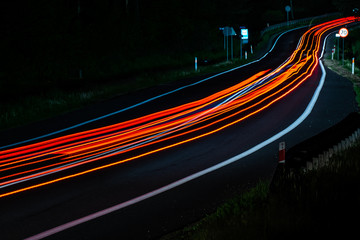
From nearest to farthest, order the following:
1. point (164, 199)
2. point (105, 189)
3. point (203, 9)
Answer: point (164, 199) < point (105, 189) < point (203, 9)

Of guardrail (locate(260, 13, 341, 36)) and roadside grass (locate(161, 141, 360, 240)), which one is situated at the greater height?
guardrail (locate(260, 13, 341, 36))

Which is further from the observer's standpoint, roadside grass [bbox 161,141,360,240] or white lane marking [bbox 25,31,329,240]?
white lane marking [bbox 25,31,329,240]

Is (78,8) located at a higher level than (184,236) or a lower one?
higher

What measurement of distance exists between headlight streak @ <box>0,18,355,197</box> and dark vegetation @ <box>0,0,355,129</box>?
4686 millimetres

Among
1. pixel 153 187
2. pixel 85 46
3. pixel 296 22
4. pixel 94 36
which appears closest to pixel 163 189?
pixel 153 187

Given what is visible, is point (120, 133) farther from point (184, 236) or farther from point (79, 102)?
point (184, 236)

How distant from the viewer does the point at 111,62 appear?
5056 cm

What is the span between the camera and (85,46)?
52.8m

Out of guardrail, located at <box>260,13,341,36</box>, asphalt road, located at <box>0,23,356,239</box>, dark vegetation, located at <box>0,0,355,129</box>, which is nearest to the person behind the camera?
asphalt road, located at <box>0,23,356,239</box>

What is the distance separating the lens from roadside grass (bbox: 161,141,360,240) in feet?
19.8

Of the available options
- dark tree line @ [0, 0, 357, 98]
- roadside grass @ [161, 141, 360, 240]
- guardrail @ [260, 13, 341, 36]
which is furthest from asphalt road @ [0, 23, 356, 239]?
guardrail @ [260, 13, 341, 36]

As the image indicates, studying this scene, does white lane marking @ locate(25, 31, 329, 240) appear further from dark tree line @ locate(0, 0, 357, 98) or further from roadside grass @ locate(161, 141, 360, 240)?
dark tree line @ locate(0, 0, 357, 98)

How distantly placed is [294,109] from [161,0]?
55810 mm

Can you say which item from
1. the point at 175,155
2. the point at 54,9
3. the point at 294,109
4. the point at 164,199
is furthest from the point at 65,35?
the point at 164,199
